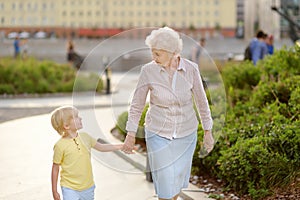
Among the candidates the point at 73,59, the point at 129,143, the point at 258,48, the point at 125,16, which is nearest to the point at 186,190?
the point at 129,143

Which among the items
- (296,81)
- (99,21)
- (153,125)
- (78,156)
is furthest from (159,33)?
(99,21)

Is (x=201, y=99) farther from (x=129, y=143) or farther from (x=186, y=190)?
(x=186, y=190)

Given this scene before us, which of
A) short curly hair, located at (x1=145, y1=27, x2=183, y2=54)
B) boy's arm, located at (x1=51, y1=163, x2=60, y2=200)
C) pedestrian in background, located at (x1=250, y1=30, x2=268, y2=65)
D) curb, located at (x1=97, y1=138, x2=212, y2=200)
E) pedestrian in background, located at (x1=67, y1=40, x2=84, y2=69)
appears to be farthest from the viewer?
pedestrian in background, located at (x1=67, y1=40, x2=84, y2=69)

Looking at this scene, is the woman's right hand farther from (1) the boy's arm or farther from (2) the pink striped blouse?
(1) the boy's arm

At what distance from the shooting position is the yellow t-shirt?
5.02m

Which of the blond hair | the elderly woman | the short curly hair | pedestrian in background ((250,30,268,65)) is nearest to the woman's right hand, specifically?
→ the elderly woman

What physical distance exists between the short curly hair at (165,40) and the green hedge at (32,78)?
14152 mm

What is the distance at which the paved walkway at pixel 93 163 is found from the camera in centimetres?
691

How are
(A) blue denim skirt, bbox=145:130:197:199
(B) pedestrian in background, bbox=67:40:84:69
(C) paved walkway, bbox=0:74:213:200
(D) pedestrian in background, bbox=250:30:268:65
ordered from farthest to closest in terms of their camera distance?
(B) pedestrian in background, bbox=67:40:84:69 → (D) pedestrian in background, bbox=250:30:268:65 → (C) paved walkway, bbox=0:74:213:200 → (A) blue denim skirt, bbox=145:130:197:199

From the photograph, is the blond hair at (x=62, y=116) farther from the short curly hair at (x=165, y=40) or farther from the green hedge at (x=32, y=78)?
the green hedge at (x=32, y=78)

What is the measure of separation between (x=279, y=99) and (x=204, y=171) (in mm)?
2339

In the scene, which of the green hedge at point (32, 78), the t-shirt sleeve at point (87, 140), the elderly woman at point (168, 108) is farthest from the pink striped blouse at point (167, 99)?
the green hedge at point (32, 78)

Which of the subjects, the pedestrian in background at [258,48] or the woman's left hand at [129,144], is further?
the pedestrian in background at [258,48]

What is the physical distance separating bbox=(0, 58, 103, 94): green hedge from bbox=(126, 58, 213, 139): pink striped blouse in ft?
45.9
